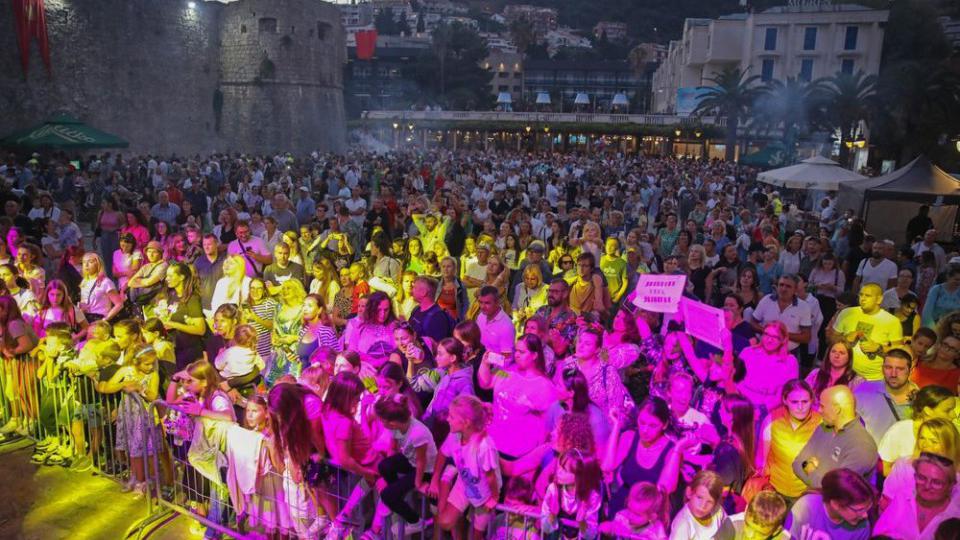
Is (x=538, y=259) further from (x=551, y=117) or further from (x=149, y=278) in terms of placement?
(x=551, y=117)

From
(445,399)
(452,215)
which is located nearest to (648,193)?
(452,215)

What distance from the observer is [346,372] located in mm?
4078

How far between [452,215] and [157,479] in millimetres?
6714

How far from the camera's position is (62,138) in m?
18.6

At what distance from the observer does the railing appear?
157ft

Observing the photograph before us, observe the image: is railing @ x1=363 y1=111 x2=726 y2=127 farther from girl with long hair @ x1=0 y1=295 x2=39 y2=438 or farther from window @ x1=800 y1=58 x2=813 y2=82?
girl with long hair @ x1=0 y1=295 x2=39 y2=438

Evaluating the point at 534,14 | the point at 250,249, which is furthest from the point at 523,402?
the point at 534,14

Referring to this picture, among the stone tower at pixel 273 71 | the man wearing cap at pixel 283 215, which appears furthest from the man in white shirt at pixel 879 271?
the stone tower at pixel 273 71

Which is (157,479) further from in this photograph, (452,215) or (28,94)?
(28,94)

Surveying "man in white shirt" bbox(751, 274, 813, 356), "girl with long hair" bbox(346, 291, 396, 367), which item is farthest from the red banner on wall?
"man in white shirt" bbox(751, 274, 813, 356)

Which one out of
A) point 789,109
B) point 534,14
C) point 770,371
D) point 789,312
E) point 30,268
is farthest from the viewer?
point 534,14

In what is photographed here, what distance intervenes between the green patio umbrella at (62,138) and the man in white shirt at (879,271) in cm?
1891

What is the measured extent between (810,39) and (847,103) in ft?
55.5

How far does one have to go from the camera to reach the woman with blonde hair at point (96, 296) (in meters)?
6.66
